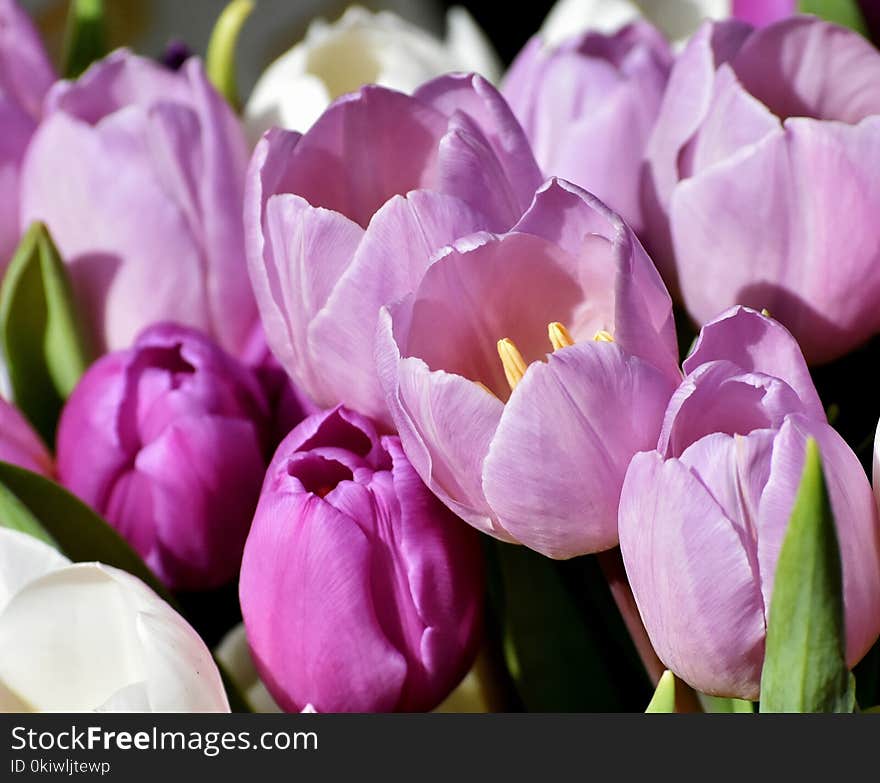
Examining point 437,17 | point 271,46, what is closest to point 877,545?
point 271,46

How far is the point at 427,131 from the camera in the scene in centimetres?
32

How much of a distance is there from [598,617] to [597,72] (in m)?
0.17

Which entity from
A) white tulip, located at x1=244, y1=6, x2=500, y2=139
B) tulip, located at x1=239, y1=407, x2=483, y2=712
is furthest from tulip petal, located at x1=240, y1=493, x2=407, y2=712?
white tulip, located at x1=244, y1=6, x2=500, y2=139

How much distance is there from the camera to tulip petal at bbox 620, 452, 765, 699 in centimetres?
23

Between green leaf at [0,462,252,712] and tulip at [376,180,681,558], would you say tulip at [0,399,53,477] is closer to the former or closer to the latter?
green leaf at [0,462,252,712]

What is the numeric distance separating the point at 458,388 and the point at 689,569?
0.18 ft

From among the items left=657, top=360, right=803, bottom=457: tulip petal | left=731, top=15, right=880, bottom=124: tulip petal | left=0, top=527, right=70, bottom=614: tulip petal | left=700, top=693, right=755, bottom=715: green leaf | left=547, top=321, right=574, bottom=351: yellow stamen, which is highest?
left=731, top=15, right=880, bottom=124: tulip petal

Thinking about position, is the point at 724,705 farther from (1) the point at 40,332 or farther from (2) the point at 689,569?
(1) the point at 40,332

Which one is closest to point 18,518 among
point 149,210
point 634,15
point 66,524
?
point 66,524

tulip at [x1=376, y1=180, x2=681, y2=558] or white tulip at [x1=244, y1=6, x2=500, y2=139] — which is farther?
white tulip at [x1=244, y1=6, x2=500, y2=139]

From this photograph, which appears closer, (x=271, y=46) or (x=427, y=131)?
(x=427, y=131)

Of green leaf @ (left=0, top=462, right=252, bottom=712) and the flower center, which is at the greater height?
the flower center

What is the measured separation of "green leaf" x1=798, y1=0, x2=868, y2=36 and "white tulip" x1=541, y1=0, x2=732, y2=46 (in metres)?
0.11

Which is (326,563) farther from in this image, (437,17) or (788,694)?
(437,17)
